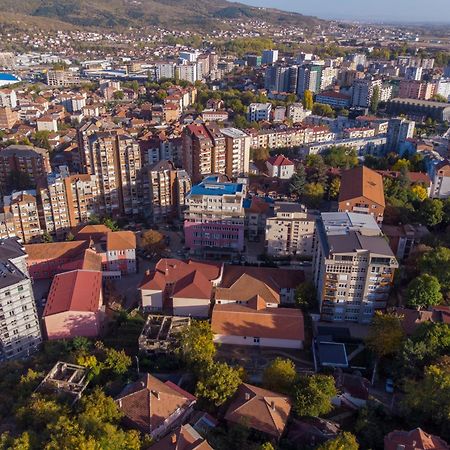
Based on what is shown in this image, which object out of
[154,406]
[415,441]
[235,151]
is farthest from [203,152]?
[415,441]

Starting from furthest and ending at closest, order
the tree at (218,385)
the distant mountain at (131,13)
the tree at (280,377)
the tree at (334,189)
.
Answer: the distant mountain at (131,13)
the tree at (334,189)
the tree at (280,377)
the tree at (218,385)

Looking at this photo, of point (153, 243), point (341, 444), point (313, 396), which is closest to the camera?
point (341, 444)

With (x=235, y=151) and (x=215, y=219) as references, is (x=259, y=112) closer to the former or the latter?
(x=235, y=151)

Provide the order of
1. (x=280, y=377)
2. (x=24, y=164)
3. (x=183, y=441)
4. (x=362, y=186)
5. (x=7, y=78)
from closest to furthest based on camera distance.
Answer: (x=183, y=441)
(x=280, y=377)
(x=362, y=186)
(x=24, y=164)
(x=7, y=78)

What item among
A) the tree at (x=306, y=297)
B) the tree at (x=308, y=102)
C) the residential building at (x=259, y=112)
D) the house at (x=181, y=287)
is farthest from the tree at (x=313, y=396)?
the tree at (x=308, y=102)

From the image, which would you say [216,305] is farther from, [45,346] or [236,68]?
[236,68]

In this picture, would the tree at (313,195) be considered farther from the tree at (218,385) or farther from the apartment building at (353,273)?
the tree at (218,385)

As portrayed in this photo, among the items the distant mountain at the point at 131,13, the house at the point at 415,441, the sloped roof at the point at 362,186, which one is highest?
the distant mountain at the point at 131,13

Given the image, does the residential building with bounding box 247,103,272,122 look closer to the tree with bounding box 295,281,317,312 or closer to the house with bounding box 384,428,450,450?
the tree with bounding box 295,281,317,312
